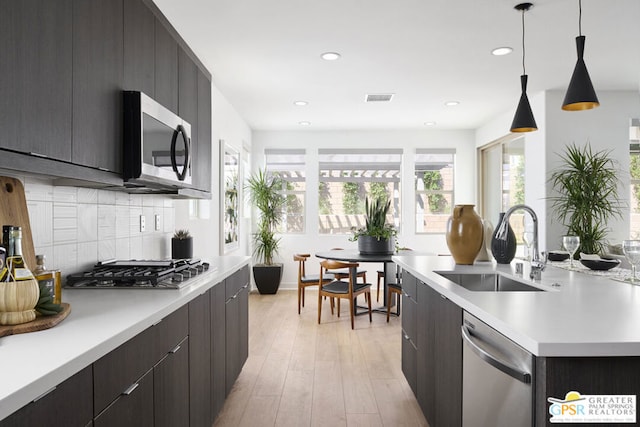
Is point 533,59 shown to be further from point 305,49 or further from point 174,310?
point 174,310

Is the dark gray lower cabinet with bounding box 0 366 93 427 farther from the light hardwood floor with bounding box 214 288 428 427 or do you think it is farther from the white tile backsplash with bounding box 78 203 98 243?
the light hardwood floor with bounding box 214 288 428 427

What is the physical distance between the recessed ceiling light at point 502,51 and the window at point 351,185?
3.54 metres

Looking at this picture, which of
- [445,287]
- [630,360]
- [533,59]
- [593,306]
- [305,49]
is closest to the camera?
[630,360]

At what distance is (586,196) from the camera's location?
179 inches

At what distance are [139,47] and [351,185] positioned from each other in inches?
215

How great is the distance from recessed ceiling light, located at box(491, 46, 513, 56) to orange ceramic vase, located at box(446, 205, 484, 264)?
179 cm

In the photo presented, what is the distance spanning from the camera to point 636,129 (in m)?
5.07

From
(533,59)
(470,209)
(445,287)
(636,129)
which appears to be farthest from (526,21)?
(636,129)

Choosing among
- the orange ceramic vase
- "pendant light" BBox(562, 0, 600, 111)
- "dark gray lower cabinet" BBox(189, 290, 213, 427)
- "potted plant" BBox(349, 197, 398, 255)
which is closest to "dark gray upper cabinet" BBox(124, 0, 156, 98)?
"dark gray lower cabinet" BBox(189, 290, 213, 427)

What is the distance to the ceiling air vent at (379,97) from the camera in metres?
5.00

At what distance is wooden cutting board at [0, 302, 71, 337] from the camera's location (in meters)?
1.16

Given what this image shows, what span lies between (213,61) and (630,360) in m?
3.73

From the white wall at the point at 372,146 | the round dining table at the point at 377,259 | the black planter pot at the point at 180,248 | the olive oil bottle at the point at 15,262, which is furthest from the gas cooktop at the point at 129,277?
the white wall at the point at 372,146

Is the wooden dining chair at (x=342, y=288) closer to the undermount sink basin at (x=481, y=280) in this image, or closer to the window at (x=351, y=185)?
the undermount sink basin at (x=481, y=280)
